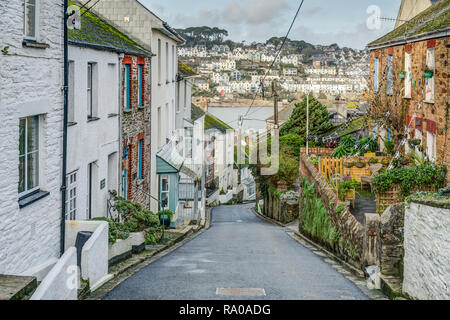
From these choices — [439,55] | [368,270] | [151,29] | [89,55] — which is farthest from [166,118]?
[368,270]

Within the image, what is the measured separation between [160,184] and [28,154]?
1494cm

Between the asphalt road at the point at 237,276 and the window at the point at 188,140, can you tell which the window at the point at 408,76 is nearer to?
the asphalt road at the point at 237,276

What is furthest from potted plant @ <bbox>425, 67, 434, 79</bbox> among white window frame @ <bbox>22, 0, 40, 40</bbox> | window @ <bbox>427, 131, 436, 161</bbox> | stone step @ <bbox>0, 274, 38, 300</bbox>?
stone step @ <bbox>0, 274, 38, 300</bbox>

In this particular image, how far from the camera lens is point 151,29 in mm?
23297

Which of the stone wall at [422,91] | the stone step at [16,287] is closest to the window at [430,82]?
the stone wall at [422,91]

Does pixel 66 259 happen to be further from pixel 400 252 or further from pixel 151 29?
pixel 151 29

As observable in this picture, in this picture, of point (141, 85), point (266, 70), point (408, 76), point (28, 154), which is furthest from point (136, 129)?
point (266, 70)

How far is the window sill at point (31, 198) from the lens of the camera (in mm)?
9374

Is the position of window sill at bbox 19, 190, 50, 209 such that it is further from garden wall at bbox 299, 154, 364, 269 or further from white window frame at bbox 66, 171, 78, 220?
garden wall at bbox 299, 154, 364, 269

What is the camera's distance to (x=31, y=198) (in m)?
9.76

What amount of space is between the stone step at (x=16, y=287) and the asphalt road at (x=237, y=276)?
1.67 meters

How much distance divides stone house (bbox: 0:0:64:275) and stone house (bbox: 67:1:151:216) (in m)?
2.29
